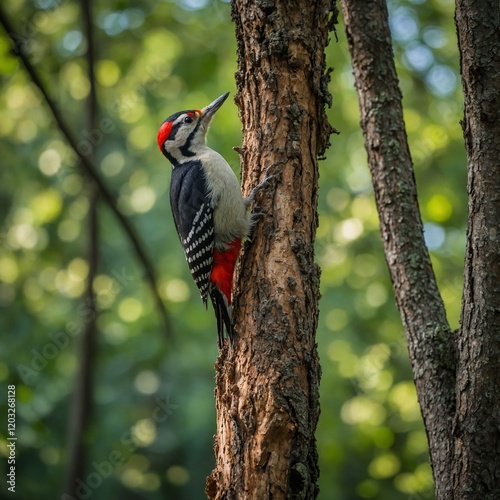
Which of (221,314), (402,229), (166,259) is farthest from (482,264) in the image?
(166,259)

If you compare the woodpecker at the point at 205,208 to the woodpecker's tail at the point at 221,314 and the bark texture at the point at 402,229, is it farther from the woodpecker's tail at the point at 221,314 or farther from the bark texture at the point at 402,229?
the bark texture at the point at 402,229

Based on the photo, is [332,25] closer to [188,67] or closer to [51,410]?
[188,67]

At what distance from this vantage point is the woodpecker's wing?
13.7 ft

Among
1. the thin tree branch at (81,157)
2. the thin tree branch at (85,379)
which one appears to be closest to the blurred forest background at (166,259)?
the thin tree branch at (85,379)

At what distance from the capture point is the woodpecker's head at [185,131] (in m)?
4.83

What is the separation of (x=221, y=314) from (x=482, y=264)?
4.68 ft

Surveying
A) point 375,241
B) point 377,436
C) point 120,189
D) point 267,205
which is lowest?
point 377,436

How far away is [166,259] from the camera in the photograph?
23.7 ft

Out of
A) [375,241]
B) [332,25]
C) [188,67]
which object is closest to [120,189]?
[188,67]

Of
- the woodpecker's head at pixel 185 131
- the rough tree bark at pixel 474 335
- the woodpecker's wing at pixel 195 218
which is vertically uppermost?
the woodpecker's head at pixel 185 131

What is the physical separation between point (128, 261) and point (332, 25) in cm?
443

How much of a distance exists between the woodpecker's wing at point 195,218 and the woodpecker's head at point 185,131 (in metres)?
0.23

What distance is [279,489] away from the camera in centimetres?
272

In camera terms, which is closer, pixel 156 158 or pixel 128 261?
pixel 128 261
